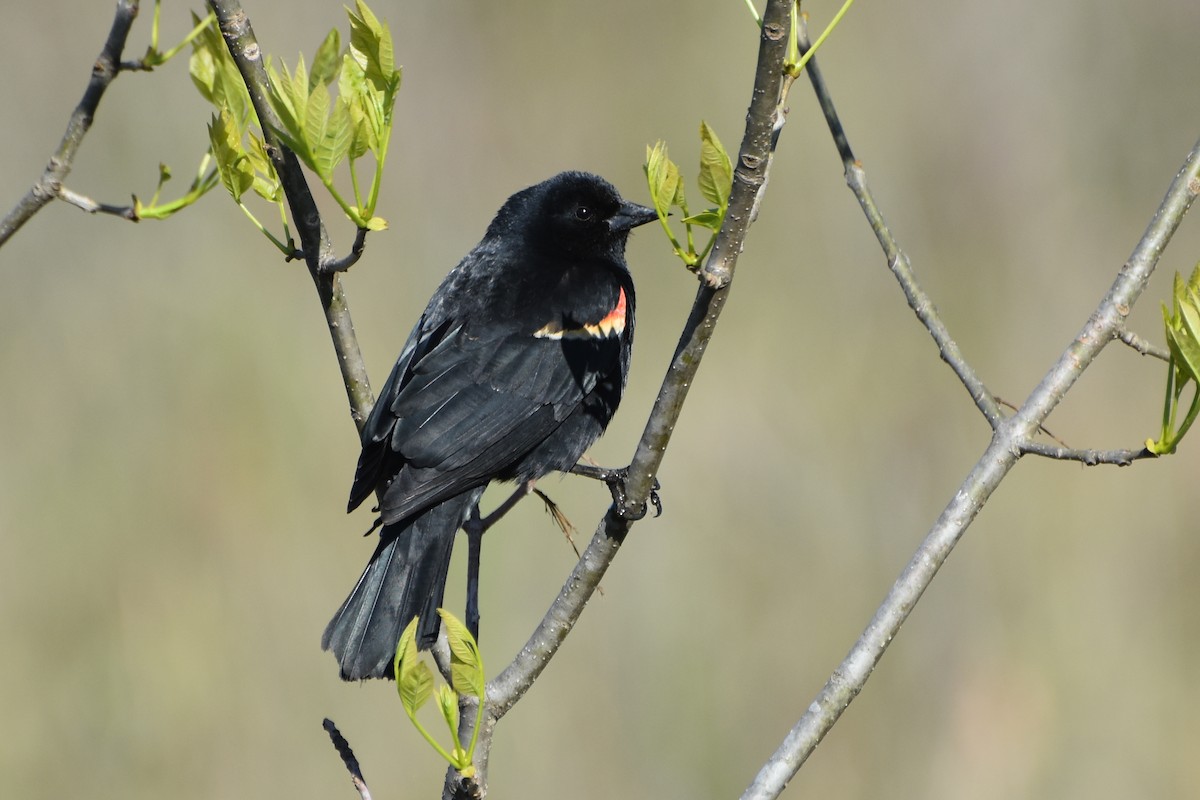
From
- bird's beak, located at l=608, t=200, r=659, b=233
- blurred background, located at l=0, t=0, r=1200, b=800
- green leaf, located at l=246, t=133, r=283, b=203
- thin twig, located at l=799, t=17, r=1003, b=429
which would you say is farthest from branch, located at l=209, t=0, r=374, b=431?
blurred background, located at l=0, t=0, r=1200, b=800

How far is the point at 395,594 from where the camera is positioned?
230 centimetres

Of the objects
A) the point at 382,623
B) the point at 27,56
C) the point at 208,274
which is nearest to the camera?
the point at 382,623

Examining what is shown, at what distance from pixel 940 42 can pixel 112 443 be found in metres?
3.54

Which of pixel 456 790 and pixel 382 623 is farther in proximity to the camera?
pixel 382 623

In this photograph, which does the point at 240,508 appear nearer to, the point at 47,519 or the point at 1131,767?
the point at 47,519

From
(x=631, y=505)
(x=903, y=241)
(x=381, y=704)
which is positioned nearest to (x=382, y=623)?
(x=631, y=505)

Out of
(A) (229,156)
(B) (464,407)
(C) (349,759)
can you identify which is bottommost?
(C) (349,759)

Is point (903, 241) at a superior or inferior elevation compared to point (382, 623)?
superior

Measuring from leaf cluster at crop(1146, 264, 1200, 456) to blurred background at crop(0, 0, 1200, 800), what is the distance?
2.47 m

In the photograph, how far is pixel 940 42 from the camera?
4.73 m

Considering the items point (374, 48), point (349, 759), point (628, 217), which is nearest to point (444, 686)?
point (349, 759)

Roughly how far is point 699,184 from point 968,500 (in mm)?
600

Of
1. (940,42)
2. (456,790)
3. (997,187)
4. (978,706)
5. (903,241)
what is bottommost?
(456,790)

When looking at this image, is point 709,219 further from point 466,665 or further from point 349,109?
point 466,665
